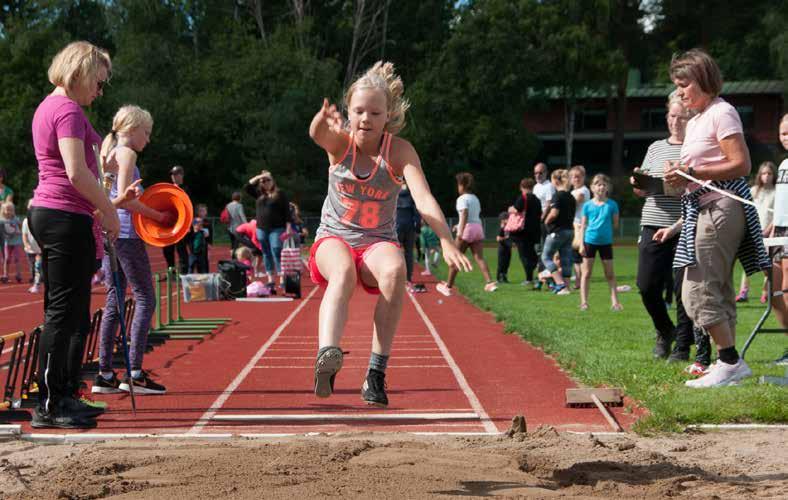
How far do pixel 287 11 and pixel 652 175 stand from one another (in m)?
49.1

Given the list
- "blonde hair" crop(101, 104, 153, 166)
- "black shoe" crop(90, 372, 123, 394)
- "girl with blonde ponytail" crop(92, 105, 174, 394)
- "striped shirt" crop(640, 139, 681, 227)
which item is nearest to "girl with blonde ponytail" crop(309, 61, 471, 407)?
"girl with blonde ponytail" crop(92, 105, 174, 394)

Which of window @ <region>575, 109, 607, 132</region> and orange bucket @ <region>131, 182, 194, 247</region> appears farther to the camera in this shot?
window @ <region>575, 109, 607, 132</region>

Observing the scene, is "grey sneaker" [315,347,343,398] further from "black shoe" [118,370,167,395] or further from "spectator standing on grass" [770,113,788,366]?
"spectator standing on grass" [770,113,788,366]

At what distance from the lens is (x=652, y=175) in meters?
7.41

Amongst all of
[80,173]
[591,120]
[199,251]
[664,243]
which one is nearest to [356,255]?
[80,173]

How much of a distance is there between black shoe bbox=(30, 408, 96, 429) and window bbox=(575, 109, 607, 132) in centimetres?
5547

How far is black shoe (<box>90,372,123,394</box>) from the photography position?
288 inches

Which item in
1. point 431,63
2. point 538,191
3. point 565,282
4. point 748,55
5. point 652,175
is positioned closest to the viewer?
point 652,175

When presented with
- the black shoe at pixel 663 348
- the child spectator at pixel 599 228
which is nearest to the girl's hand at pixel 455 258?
the black shoe at pixel 663 348

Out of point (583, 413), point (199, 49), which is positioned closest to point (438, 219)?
point (583, 413)

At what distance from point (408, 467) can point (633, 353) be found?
419cm

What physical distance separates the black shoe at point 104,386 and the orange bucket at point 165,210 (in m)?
1.04

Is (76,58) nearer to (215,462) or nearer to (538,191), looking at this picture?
(215,462)

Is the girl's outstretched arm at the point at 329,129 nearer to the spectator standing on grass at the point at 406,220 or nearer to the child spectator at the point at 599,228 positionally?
the child spectator at the point at 599,228
